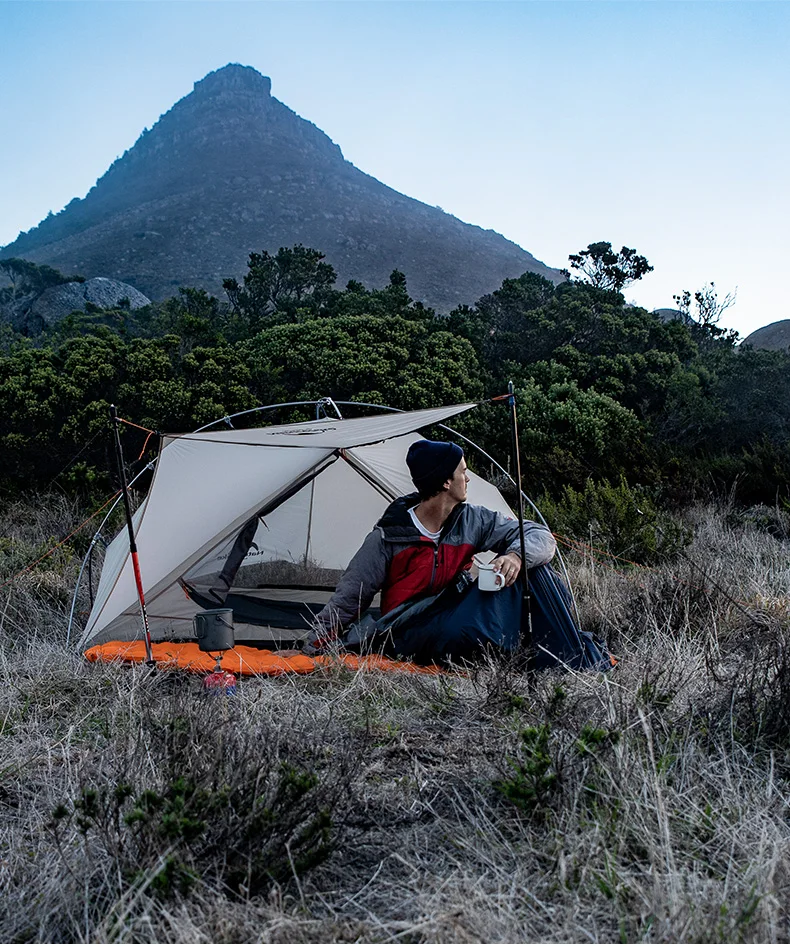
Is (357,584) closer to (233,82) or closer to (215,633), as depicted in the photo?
(215,633)

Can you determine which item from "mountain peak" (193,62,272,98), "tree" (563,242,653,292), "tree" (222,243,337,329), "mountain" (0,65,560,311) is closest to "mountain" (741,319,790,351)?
"tree" (563,242,653,292)

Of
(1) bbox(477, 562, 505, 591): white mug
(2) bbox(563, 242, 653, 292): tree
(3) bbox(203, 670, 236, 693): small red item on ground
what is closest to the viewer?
(3) bbox(203, 670, 236, 693): small red item on ground

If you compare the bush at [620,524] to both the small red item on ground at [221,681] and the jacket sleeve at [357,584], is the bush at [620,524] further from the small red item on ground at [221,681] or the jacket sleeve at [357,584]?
the small red item on ground at [221,681]

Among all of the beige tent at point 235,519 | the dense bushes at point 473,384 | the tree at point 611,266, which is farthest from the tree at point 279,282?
the beige tent at point 235,519

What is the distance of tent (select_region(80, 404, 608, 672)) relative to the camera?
4.21m

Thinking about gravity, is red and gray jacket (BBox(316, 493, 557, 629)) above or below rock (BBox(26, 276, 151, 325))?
below

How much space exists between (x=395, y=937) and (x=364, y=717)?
4.11ft

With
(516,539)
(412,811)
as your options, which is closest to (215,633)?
(516,539)

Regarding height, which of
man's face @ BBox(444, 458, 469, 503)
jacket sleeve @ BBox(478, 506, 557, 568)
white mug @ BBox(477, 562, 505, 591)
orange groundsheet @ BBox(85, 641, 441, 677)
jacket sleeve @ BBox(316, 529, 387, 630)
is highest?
man's face @ BBox(444, 458, 469, 503)

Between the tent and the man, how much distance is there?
0.34 meters

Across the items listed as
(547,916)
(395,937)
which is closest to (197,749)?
(395,937)

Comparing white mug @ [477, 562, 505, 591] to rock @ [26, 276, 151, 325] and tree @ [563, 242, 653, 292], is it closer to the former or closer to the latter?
tree @ [563, 242, 653, 292]

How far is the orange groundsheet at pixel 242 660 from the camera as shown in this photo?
355 centimetres

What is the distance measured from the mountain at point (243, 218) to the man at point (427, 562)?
113 ft
